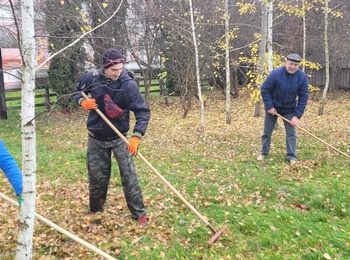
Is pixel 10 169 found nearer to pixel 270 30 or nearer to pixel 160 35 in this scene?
pixel 270 30

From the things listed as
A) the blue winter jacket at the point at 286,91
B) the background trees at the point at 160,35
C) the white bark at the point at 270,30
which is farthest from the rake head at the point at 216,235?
the background trees at the point at 160,35

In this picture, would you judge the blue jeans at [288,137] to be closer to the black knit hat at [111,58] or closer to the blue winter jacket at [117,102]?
the blue winter jacket at [117,102]

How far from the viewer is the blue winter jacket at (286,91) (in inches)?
264

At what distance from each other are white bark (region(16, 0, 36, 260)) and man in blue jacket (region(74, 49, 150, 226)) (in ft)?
4.52

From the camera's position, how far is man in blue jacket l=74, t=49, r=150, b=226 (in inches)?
164

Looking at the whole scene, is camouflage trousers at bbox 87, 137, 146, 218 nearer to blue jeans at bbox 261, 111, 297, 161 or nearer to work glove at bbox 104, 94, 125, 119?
work glove at bbox 104, 94, 125, 119

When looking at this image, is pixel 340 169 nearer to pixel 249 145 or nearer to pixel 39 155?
pixel 249 145

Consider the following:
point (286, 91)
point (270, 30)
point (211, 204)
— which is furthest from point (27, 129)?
point (270, 30)

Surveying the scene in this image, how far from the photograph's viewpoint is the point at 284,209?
477 centimetres

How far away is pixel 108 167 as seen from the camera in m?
4.49

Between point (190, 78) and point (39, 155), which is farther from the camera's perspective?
point (190, 78)

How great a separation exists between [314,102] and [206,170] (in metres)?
12.3

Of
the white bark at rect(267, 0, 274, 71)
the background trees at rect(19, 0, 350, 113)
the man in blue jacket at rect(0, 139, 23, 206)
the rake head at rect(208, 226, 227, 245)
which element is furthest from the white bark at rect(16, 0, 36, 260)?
the background trees at rect(19, 0, 350, 113)

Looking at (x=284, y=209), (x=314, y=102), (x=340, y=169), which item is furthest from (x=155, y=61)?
(x=284, y=209)
